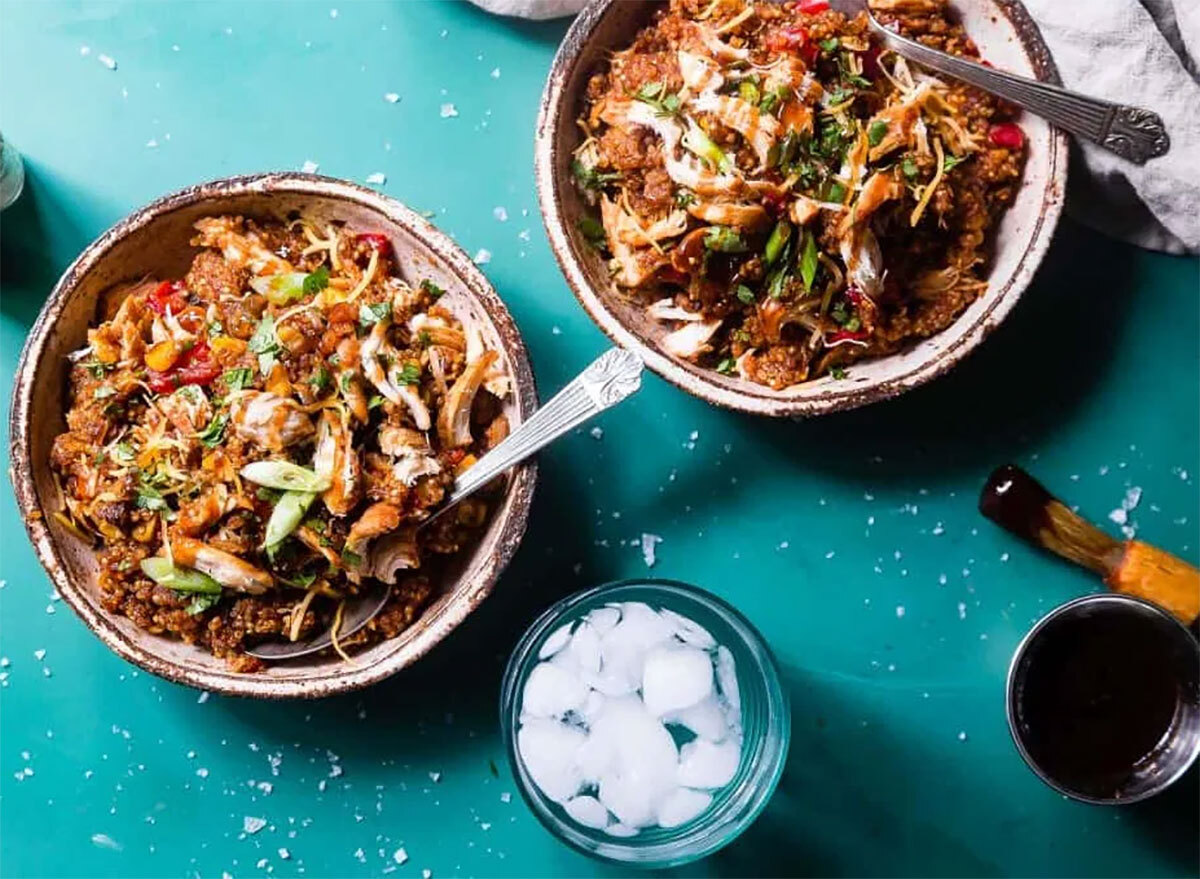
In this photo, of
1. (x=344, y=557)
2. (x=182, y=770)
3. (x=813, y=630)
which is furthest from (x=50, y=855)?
(x=813, y=630)

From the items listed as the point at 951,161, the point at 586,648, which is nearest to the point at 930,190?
the point at 951,161

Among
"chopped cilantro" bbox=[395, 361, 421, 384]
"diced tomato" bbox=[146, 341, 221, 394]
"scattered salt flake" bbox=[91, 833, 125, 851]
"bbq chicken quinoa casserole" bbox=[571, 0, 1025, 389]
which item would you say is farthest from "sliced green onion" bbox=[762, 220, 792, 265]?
"scattered salt flake" bbox=[91, 833, 125, 851]

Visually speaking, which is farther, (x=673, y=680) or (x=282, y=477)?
(x=673, y=680)

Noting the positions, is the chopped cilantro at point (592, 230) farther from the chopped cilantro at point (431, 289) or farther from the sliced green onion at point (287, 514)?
the sliced green onion at point (287, 514)

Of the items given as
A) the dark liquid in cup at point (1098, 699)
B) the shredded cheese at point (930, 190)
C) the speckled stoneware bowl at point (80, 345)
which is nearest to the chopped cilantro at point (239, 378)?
the speckled stoneware bowl at point (80, 345)

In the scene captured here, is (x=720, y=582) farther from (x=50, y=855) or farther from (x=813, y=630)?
(x=50, y=855)

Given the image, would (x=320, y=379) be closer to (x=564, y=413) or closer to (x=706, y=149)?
(x=564, y=413)
